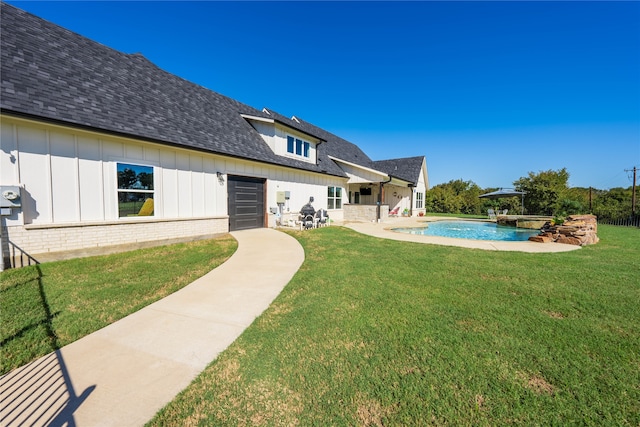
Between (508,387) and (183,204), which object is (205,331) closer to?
(508,387)

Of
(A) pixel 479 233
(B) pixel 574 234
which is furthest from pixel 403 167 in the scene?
(B) pixel 574 234

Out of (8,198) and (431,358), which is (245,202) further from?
(431,358)

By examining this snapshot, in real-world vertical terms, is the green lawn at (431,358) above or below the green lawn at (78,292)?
below

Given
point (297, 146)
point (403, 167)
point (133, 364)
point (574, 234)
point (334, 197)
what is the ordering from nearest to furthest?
point (133, 364) → point (574, 234) → point (297, 146) → point (334, 197) → point (403, 167)

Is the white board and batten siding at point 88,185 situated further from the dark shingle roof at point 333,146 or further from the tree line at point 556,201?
the tree line at point 556,201

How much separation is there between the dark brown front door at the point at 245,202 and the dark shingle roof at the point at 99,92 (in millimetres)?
1235

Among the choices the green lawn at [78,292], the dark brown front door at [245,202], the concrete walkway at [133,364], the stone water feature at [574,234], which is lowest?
the concrete walkway at [133,364]

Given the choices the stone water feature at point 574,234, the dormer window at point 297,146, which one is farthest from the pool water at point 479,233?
the dormer window at point 297,146

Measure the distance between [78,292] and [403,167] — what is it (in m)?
28.2

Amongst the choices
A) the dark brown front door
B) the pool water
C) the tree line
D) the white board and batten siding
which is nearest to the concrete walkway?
the white board and batten siding

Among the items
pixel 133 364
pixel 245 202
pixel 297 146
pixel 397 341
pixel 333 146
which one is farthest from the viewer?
pixel 333 146

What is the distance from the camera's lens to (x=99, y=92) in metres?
7.56

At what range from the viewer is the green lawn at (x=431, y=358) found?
79.4 inches

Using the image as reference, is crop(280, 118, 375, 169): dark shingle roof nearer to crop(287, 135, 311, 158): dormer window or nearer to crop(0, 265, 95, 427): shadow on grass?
crop(287, 135, 311, 158): dormer window
